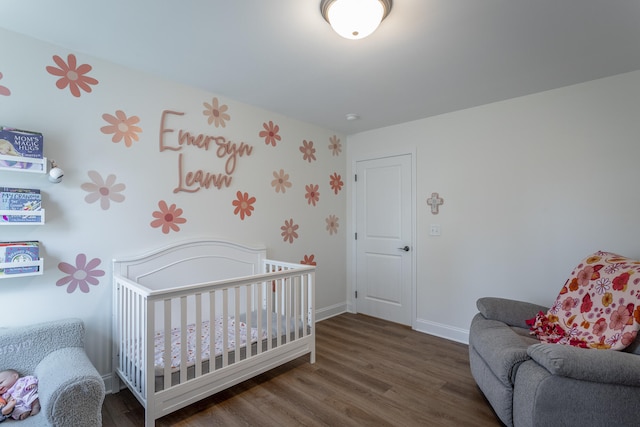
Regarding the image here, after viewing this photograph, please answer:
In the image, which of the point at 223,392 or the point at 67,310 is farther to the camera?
the point at 223,392

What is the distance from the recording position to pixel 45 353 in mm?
1643

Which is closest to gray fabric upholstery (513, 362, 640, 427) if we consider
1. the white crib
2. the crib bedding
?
the white crib

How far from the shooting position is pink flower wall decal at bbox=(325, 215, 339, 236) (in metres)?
3.76

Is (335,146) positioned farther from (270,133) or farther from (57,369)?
(57,369)

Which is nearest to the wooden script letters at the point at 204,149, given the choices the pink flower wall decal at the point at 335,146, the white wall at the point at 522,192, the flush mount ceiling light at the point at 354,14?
the pink flower wall decal at the point at 335,146

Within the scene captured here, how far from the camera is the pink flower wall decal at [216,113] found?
2662 mm

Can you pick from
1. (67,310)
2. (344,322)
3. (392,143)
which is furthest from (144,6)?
(344,322)

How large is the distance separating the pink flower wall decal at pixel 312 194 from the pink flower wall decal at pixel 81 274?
80.5 inches

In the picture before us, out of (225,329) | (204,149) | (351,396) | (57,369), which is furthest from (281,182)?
(57,369)

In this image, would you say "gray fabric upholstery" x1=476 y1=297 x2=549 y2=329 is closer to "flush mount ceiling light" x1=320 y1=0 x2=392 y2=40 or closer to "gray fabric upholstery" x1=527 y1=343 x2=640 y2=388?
"gray fabric upholstery" x1=527 y1=343 x2=640 y2=388

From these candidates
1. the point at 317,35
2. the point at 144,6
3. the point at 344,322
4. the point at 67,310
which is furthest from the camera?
the point at 344,322

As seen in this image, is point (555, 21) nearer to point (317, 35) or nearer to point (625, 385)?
point (317, 35)

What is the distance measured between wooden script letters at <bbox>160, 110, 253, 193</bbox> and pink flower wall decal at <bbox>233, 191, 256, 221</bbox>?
0.54 ft

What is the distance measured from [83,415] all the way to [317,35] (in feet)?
7.27
